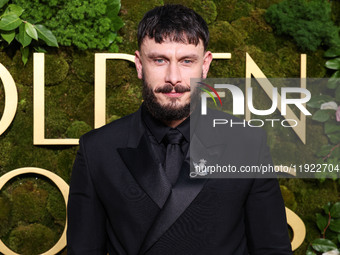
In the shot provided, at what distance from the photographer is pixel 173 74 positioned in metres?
1.21

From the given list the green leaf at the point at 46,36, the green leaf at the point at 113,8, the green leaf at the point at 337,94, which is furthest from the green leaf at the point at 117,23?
the green leaf at the point at 337,94

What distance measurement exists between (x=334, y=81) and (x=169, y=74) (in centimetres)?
121

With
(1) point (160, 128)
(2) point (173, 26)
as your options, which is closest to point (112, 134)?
(1) point (160, 128)

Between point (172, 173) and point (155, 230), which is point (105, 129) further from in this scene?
point (155, 230)

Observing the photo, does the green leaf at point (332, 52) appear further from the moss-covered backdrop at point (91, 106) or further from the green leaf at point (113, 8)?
the green leaf at point (113, 8)

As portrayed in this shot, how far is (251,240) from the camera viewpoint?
128 centimetres

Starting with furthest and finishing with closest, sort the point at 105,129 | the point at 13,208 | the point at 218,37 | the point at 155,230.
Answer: the point at 218,37 < the point at 13,208 < the point at 105,129 < the point at 155,230

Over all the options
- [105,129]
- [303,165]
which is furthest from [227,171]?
[303,165]

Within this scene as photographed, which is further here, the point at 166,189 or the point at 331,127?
the point at 331,127

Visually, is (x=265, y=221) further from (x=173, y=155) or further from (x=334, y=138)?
(x=334, y=138)

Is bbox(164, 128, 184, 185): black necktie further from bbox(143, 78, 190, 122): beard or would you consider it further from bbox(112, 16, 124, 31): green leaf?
bbox(112, 16, 124, 31): green leaf

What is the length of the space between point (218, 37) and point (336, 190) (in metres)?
1.02

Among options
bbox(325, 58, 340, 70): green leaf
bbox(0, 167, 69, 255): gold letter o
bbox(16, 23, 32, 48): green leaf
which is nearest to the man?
bbox(0, 167, 69, 255): gold letter o

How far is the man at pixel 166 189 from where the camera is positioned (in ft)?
3.97
